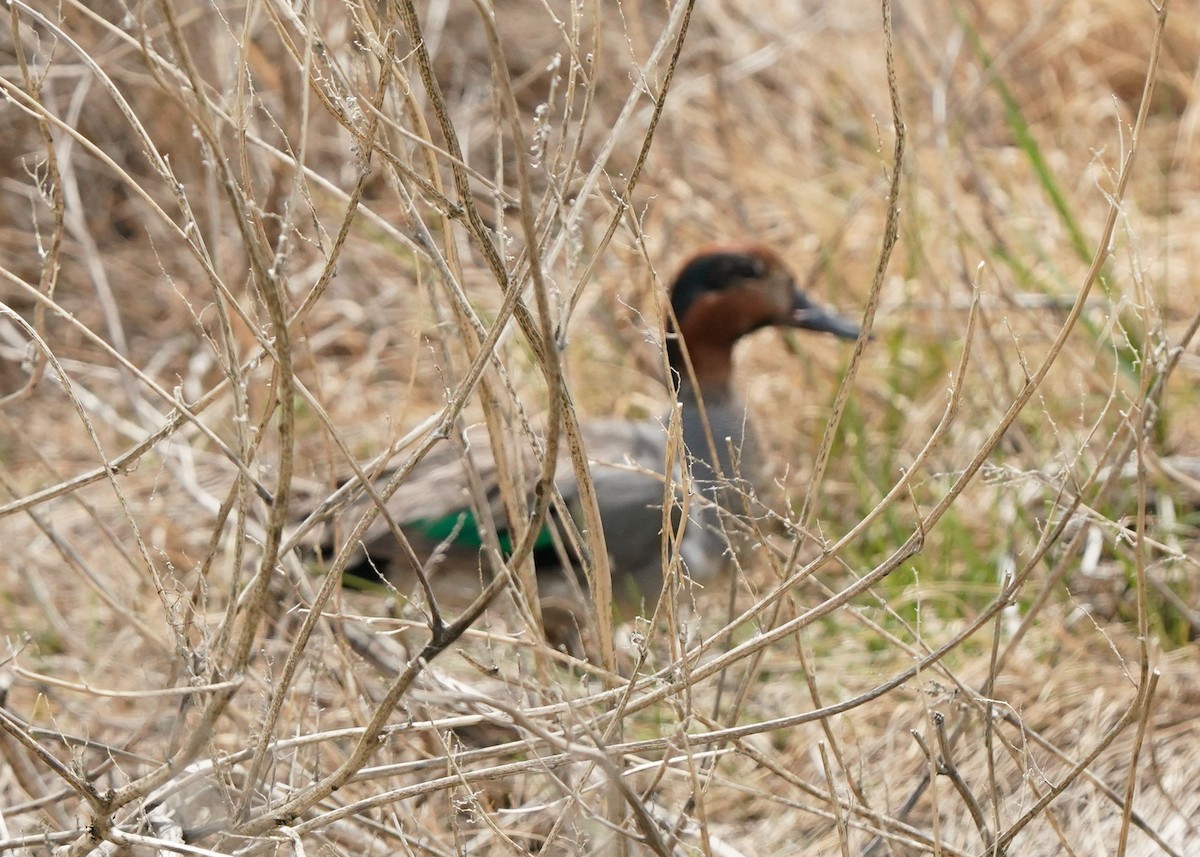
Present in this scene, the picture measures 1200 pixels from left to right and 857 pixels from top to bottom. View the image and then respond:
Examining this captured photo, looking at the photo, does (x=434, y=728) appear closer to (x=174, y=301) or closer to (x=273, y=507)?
(x=273, y=507)

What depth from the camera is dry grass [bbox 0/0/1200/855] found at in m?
1.41

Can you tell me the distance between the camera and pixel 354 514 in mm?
3260

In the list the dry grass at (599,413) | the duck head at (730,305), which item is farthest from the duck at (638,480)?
the dry grass at (599,413)

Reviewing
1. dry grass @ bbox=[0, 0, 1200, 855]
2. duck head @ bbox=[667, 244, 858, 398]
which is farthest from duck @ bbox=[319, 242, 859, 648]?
dry grass @ bbox=[0, 0, 1200, 855]

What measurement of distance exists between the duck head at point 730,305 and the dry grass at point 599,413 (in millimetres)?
142

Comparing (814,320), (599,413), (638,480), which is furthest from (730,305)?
(599,413)

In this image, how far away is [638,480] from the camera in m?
3.32

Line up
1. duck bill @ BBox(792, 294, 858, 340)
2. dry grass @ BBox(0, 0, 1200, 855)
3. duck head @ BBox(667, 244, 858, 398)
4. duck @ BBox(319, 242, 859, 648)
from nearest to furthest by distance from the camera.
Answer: dry grass @ BBox(0, 0, 1200, 855)
duck @ BBox(319, 242, 859, 648)
duck head @ BBox(667, 244, 858, 398)
duck bill @ BBox(792, 294, 858, 340)

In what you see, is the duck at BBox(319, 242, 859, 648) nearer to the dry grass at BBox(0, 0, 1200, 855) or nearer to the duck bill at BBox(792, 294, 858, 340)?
the duck bill at BBox(792, 294, 858, 340)

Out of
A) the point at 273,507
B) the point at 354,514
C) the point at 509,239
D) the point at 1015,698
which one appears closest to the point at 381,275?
the point at 354,514

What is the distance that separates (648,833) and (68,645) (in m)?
2.27

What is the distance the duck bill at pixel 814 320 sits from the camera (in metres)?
3.65

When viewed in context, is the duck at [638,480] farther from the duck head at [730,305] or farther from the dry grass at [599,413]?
the dry grass at [599,413]

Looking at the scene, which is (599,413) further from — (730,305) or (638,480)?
(638,480)
